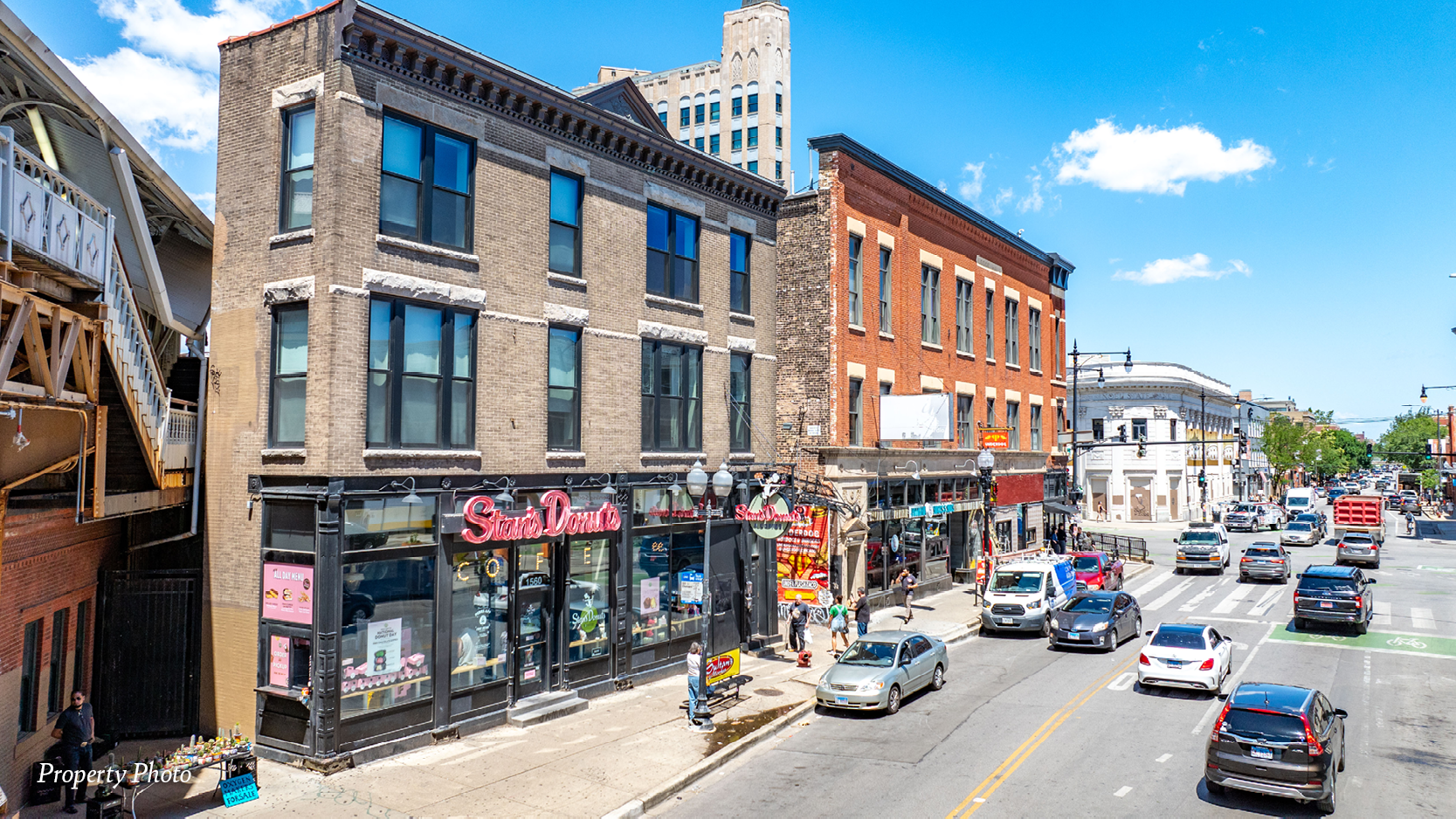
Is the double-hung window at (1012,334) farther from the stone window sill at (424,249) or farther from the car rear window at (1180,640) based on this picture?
the stone window sill at (424,249)

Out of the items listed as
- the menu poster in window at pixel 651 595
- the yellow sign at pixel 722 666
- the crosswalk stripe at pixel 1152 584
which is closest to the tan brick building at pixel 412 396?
the menu poster in window at pixel 651 595

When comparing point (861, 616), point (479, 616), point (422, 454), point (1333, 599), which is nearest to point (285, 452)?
point (422, 454)

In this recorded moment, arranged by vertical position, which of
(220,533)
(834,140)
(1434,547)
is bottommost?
(1434,547)

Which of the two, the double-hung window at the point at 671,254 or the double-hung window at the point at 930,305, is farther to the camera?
the double-hung window at the point at 930,305

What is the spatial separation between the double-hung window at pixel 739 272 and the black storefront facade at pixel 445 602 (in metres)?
5.99

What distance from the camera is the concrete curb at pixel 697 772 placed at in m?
14.0

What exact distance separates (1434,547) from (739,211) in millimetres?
57189

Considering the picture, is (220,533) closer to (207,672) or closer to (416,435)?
(207,672)

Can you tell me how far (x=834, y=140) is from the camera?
101 ft

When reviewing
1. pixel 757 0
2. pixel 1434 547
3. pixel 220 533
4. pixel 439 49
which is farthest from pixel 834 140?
pixel 757 0

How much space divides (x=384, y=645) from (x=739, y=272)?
14.2m

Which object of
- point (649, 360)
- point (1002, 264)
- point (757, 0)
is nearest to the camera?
point (649, 360)

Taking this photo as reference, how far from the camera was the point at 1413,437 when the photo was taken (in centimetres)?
15100

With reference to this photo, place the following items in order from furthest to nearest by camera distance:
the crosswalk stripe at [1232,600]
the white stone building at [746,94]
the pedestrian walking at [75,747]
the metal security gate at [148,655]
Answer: the white stone building at [746,94], the crosswalk stripe at [1232,600], the metal security gate at [148,655], the pedestrian walking at [75,747]
